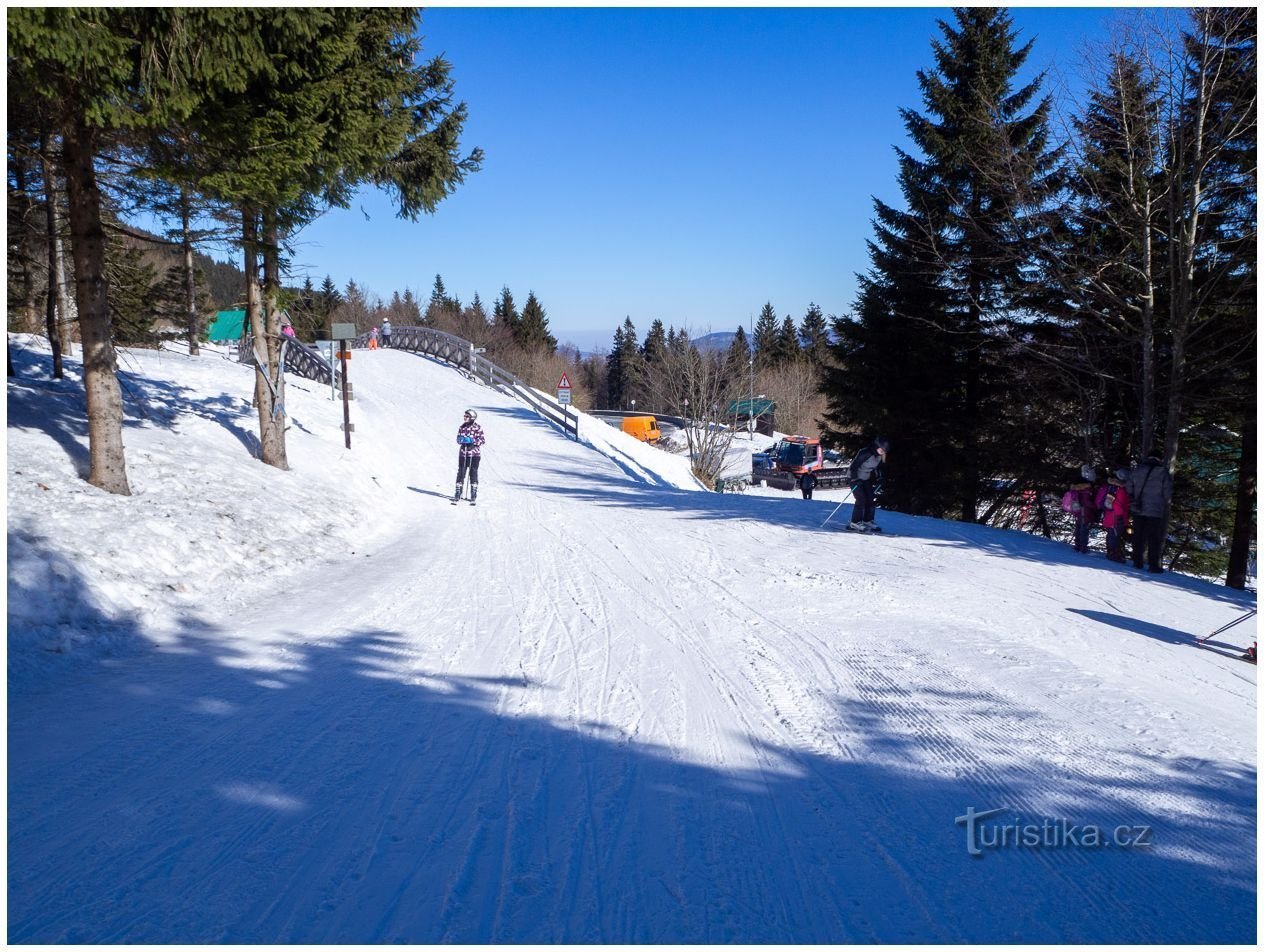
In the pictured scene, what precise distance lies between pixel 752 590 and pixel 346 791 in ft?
16.1

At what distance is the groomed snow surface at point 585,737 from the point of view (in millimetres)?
2775

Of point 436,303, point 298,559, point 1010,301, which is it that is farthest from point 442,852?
point 436,303

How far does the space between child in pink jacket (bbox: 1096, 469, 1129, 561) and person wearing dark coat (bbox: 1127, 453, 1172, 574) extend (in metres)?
0.23

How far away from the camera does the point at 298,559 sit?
828 centimetres

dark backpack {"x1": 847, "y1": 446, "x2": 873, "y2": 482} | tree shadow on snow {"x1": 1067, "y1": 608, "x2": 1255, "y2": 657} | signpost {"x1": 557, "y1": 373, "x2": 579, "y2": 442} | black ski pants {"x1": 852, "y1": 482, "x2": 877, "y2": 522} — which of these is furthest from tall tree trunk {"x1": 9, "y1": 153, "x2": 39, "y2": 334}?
signpost {"x1": 557, "y1": 373, "x2": 579, "y2": 442}

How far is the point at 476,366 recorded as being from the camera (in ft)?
110

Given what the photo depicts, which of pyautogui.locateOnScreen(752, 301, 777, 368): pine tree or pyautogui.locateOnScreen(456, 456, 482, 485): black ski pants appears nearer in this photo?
pyautogui.locateOnScreen(456, 456, 482, 485): black ski pants

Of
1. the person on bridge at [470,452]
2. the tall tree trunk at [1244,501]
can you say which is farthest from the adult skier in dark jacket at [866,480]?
the tall tree trunk at [1244,501]

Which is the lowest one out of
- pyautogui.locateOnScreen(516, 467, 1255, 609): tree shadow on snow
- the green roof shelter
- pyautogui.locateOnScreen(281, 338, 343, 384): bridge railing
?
pyautogui.locateOnScreen(516, 467, 1255, 609): tree shadow on snow

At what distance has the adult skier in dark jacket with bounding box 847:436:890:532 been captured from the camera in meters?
10.8

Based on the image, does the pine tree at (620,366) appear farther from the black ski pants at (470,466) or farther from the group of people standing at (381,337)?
the black ski pants at (470,466)

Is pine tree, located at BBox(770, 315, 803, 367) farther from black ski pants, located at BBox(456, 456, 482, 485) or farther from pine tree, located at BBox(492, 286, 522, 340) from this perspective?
black ski pants, located at BBox(456, 456, 482, 485)

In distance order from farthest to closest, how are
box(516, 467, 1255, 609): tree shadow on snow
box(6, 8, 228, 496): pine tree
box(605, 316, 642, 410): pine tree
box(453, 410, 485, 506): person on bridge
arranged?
1. box(605, 316, 642, 410): pine tree
2. box(453, 410, 485, 506): person on bridge
3. box(516, 467, 1255, 609): tree shadow on snow
4. box(6, 8, 228, 496): pine tree

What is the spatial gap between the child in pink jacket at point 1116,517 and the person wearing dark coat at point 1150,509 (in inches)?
9.0
